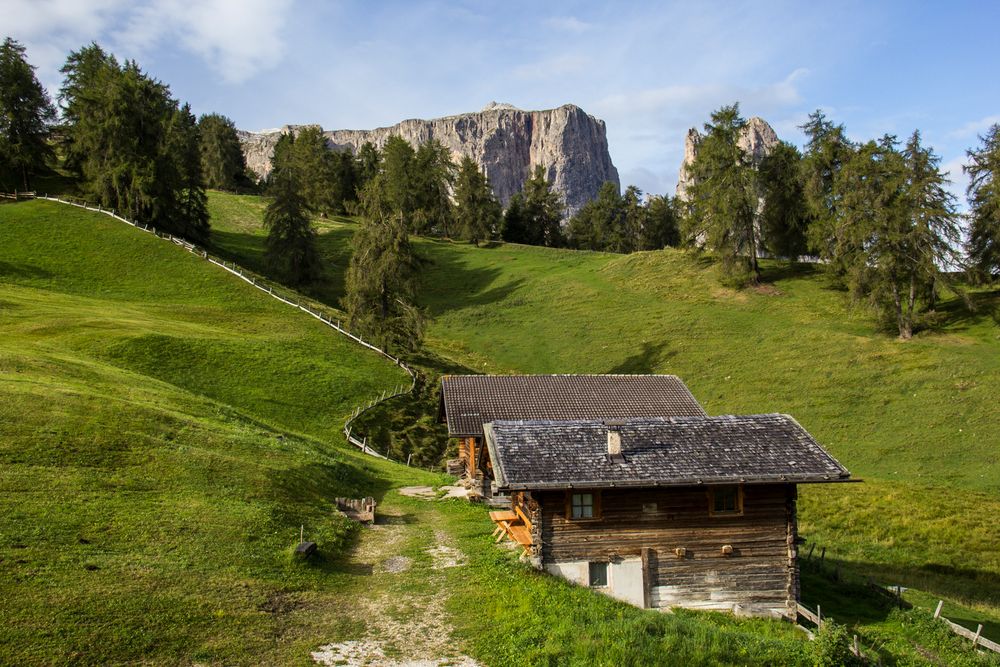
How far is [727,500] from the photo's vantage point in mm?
21516

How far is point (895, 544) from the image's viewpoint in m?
30.1

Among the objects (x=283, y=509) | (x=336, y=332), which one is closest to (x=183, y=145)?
(x=336, y=332)

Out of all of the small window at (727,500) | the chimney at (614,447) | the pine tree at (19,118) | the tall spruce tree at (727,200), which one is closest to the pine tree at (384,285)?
→ the tall spruce tree at (727,200)

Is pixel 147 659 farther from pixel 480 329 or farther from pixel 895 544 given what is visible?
pixel 480 329

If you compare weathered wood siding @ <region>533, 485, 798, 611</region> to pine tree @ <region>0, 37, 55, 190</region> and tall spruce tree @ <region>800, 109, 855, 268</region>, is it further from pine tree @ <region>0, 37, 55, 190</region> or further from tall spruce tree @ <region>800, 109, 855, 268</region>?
pine tree @ <region>0, 37, 55, 190</region>

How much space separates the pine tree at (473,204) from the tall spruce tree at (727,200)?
128 ft

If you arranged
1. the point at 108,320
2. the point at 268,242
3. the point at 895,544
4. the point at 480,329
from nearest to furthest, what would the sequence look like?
the point at 895,544, the point at 108,320, the point at 480,329, the point at 268,242

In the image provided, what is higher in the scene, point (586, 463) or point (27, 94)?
point (27, 94)

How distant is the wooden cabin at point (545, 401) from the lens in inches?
1364

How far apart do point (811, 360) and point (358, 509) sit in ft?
140

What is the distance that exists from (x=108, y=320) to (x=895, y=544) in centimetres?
4798

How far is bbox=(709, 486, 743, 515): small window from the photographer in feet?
69.9

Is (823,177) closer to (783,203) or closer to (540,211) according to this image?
(783,203)

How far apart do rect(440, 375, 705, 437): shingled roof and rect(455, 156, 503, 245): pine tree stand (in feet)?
219
